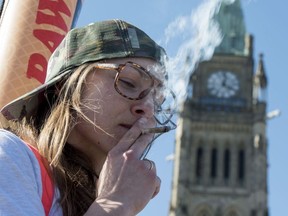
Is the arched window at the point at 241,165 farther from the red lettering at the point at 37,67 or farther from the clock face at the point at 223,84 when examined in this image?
the red lettering at the point at 37,67

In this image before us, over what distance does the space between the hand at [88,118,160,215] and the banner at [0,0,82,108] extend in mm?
613

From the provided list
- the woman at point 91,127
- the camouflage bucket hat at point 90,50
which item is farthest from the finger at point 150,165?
the camouflage bucket hat at point 90,50

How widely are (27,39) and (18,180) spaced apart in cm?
80

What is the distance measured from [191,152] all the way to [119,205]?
3332 centimetres

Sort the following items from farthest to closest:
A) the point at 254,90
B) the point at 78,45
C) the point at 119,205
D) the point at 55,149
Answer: the point at 254,90 → the point at 78,45 → the point at 55,149 → the point at 119,205

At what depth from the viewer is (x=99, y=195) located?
33.8 inches

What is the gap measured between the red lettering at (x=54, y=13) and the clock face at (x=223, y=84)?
112ft

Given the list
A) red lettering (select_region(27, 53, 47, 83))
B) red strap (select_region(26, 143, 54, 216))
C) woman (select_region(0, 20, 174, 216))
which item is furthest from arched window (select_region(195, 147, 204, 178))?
red strap (select_region(26, 143, 54, 216))

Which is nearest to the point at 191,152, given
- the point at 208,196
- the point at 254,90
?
the point at 208,196

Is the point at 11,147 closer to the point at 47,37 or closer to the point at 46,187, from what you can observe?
the point at 46,187

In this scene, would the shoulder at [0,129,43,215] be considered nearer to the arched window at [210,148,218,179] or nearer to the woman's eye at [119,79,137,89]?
the woman's eye at [119,79,137,89]

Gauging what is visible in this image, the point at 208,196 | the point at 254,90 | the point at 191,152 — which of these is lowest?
the point at 208,196

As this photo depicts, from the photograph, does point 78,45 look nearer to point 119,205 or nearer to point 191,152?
point 119,205

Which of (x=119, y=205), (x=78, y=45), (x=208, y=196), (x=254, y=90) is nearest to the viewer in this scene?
(x=119, y=205)
